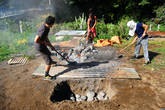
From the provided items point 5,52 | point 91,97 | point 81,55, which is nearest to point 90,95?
point 91,97

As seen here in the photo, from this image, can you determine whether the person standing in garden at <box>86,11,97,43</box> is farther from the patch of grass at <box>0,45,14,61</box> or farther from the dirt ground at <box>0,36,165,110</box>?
the patch of grass at <box>0,45,14,61</box>

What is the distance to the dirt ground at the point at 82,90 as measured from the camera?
338cm

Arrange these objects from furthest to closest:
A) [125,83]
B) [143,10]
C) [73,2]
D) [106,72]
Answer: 1. [143,10]
2. [73,2]
3. [106,72]
4. [125,83]

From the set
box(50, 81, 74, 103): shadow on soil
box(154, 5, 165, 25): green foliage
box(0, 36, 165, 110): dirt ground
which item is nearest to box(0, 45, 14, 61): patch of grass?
box(0, 36, 165, 110): dirt ground

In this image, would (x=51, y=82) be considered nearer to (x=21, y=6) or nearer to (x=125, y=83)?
(x=125, y=83)

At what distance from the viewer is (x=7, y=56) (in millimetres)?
6570

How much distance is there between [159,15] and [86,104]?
1141 centimetres

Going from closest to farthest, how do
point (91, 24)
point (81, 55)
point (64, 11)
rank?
point (81, 55), point (91, 24), point (64, 11)

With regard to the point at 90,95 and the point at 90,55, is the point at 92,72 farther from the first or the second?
the point at 90,55

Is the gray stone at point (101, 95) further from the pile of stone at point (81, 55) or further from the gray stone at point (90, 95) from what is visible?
the pile of stone at point (81, 55)

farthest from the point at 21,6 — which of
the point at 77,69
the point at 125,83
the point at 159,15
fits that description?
the point at 125,83

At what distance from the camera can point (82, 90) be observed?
170 inches

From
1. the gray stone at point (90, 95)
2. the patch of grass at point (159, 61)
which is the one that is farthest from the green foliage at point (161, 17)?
the gray stone at point (90, 95)

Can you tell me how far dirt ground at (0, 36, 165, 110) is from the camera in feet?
11.1
